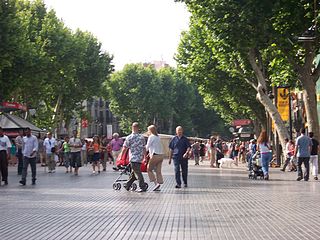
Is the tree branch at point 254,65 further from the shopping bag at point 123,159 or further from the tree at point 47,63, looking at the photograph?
the shopping bag at point 123,159

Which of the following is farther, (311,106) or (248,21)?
(311,106)

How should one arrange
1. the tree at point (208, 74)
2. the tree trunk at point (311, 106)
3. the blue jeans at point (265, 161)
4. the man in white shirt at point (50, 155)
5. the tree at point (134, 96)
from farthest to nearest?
the tree at point (134, 96)
the tree at point (208, 74)
the man in white shirt at point (50, 155)
the tree trunk at point (311, 106)
the blue jeans at point (265, 161)

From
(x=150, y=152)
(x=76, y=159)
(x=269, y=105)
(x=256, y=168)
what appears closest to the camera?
(x=150, y=152)

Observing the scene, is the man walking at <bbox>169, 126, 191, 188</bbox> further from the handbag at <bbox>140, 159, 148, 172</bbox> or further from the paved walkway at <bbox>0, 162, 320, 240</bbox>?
the paved walkway at <bbox>0, 162, 320, 240</bbox>

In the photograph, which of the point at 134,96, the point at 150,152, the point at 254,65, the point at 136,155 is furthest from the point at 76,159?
the point at 134,96

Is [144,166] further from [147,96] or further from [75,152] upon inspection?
[147,96]

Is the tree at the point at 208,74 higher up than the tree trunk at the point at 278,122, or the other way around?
the tree at the point at 208,74

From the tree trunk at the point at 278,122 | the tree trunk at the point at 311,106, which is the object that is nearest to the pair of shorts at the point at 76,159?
the tree trunk at the point at 311,106

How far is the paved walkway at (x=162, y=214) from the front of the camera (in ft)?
32.2

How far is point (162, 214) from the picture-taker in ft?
39.7

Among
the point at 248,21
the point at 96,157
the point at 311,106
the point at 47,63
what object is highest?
the point at 47,63

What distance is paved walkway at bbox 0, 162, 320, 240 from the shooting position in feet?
32.2

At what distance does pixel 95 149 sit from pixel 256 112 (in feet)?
90.1

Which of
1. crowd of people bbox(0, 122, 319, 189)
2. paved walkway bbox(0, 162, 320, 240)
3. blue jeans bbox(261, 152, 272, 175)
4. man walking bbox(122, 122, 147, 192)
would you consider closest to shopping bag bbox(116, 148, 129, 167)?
crowd of people bbox(0, 122, 319, 189)
